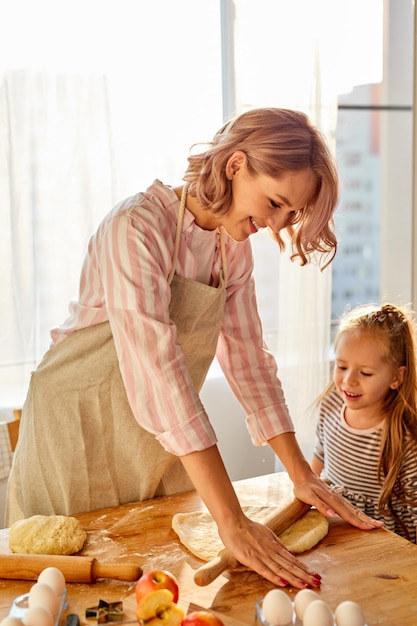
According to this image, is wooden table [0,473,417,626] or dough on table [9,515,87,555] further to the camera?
dough on table [9,515,87,555]

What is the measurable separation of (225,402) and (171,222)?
1.61 metres

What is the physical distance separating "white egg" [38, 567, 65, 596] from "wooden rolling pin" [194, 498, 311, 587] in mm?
205

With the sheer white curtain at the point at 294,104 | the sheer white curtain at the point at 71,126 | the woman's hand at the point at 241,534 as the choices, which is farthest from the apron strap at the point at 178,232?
the sheer white curtain at the point at 294,104

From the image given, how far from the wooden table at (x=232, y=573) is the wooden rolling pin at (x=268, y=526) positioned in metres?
0.02

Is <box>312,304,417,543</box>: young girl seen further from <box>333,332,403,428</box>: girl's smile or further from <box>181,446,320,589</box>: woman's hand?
<box>181,446,320,589</box>: woman's hand

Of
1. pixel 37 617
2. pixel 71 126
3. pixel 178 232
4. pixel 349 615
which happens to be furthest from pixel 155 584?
pixel 71 126

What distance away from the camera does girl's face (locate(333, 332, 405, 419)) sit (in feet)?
6.90

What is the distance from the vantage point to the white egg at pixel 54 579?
113cm

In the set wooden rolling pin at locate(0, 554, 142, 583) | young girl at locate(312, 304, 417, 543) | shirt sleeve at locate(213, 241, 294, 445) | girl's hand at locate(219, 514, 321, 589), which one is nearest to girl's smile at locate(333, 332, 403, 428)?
young girl at locate(312, 304, 417, 543)

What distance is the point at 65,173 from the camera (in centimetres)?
266

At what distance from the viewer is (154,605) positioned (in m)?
1.04

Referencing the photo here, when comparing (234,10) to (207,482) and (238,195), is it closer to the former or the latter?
(238,195)

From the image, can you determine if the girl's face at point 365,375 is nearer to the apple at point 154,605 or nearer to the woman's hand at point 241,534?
the woman's hand at point 241,534

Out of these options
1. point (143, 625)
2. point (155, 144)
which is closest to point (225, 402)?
point (155, 144)
